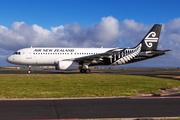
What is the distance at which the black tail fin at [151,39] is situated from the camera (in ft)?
104

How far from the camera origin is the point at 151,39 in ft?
105

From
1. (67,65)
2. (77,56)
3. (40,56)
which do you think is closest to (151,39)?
(77,56)

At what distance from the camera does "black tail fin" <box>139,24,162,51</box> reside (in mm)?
31798

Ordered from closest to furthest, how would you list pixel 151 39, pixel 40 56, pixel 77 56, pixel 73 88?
pixel 73 88, pixel 40 56, pixel 77 56, pixel 151 39

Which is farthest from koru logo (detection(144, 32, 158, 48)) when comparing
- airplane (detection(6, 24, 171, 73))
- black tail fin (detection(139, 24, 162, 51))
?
airplane (detection(6, 24, 171, 73))

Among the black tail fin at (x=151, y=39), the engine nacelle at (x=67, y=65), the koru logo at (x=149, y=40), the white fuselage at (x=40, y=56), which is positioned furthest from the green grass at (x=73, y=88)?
the koru logo at (x=149, y=40)

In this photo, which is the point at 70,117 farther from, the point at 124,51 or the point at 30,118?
the point at 124,51

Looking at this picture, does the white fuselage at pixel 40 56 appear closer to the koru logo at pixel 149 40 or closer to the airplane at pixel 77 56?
the airplane at pixel 77 56

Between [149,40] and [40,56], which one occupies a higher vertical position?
[149,40]

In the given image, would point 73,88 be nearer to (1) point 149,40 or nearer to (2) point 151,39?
(1) point 149,40

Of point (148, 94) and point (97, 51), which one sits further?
point (97, 51)

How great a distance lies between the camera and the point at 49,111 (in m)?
6.57

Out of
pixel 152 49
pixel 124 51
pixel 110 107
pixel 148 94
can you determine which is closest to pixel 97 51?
pixel 124 51

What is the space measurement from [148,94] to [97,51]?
21226 mm
